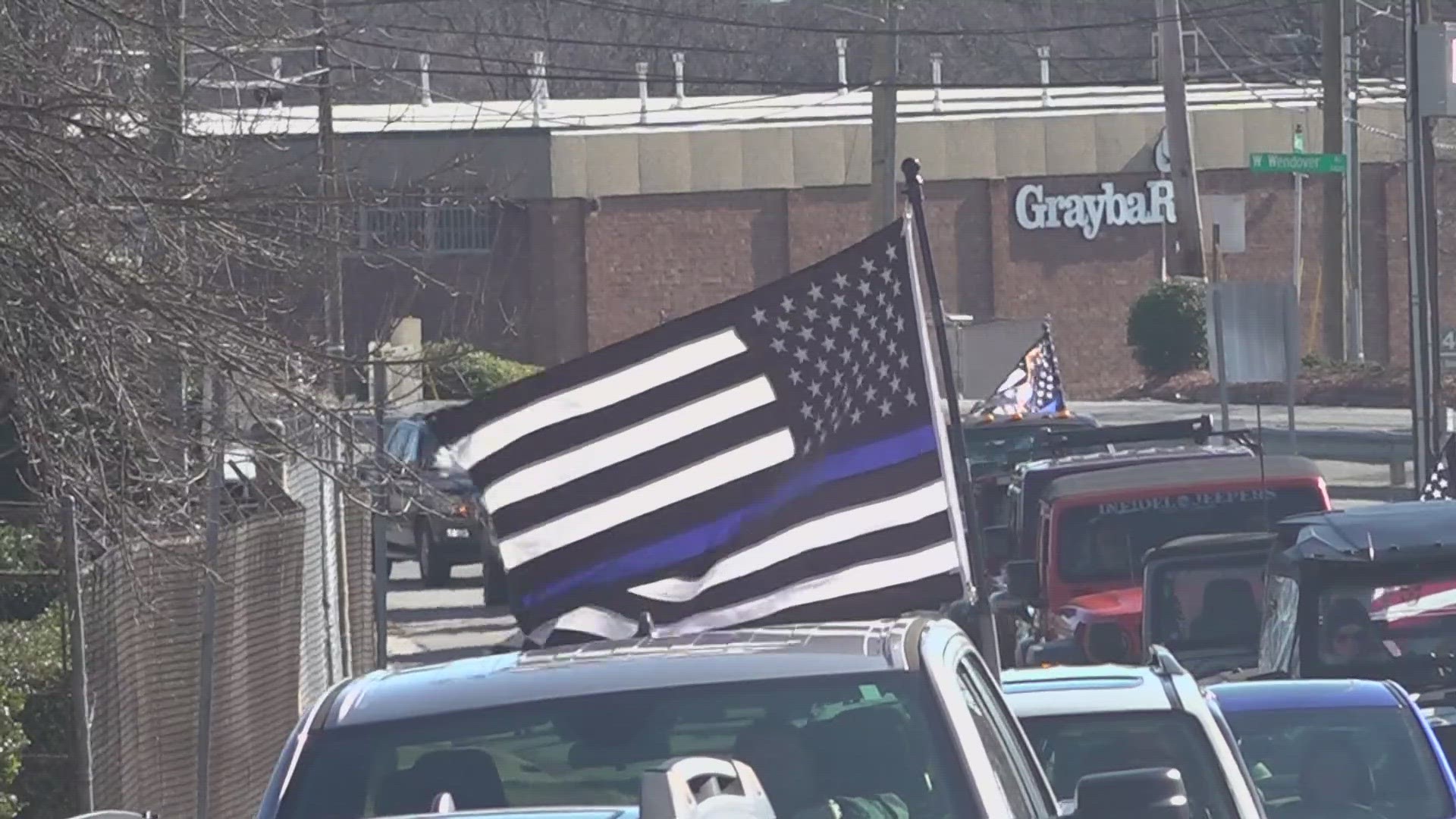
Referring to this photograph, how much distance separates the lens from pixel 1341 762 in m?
8.23

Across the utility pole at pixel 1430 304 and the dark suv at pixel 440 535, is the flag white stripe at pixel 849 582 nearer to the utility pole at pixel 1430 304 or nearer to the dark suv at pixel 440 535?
the utility pole at pixel 1430 304

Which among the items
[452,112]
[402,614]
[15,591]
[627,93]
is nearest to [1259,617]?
[15,591]

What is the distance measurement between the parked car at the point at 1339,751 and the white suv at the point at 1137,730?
0.71m

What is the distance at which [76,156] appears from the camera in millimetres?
9461

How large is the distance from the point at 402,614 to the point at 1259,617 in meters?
14.0

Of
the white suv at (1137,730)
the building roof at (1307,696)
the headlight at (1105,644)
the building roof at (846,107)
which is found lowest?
the headlight at (1105,644)

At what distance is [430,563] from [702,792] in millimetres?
23926

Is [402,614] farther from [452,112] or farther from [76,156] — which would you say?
[452,112]

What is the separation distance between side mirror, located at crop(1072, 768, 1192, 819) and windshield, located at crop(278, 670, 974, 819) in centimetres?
34

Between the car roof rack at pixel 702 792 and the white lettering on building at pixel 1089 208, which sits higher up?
the white lettering on building at pixel 1089 208

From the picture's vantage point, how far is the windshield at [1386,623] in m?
10.0

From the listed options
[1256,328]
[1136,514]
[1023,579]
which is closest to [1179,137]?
[1256,328]

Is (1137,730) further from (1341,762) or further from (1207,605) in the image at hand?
(1207,605)

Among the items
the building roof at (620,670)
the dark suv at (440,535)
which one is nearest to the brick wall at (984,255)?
the dark suv at (440,535)
